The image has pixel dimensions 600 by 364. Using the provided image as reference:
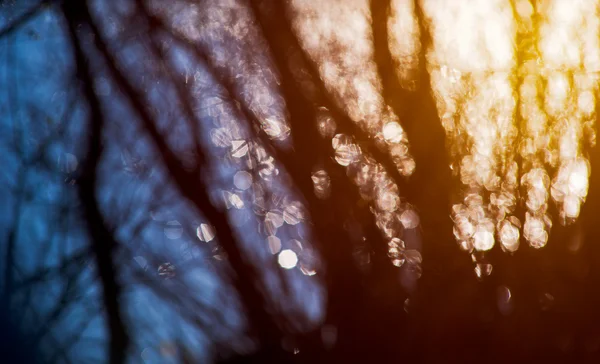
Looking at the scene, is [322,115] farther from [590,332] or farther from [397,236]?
[590,332]

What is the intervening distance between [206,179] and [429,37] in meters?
2.06

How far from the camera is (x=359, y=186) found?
434 cm

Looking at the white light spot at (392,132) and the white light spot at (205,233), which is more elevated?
the white light spot at (392,132)

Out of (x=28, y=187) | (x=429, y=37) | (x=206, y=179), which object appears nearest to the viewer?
(x=206, y=179)

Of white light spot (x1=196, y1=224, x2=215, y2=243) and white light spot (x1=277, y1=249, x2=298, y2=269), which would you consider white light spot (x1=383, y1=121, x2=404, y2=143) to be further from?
white light spot (x1=196, y1=224, x2=215, y2=243)

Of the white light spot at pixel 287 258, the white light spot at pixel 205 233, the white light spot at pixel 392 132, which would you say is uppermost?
the white light spot at pixel 392 132

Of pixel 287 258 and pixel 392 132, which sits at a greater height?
pixel 392 132

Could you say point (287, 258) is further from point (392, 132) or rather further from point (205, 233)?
point (392, 132)

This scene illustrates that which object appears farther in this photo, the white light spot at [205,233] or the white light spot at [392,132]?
the white light spot at [392,132]

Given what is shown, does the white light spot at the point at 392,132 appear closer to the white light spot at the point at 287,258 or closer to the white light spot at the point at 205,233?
the white light spot at the point at 287,258

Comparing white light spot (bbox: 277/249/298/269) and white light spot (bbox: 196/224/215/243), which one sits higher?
white light spot (bbox: 196/224/215/243)

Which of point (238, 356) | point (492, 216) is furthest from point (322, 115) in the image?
point (238, 356)

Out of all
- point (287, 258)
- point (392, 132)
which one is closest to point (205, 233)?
point (287, 258)

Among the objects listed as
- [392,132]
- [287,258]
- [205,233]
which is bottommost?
[287,258]
